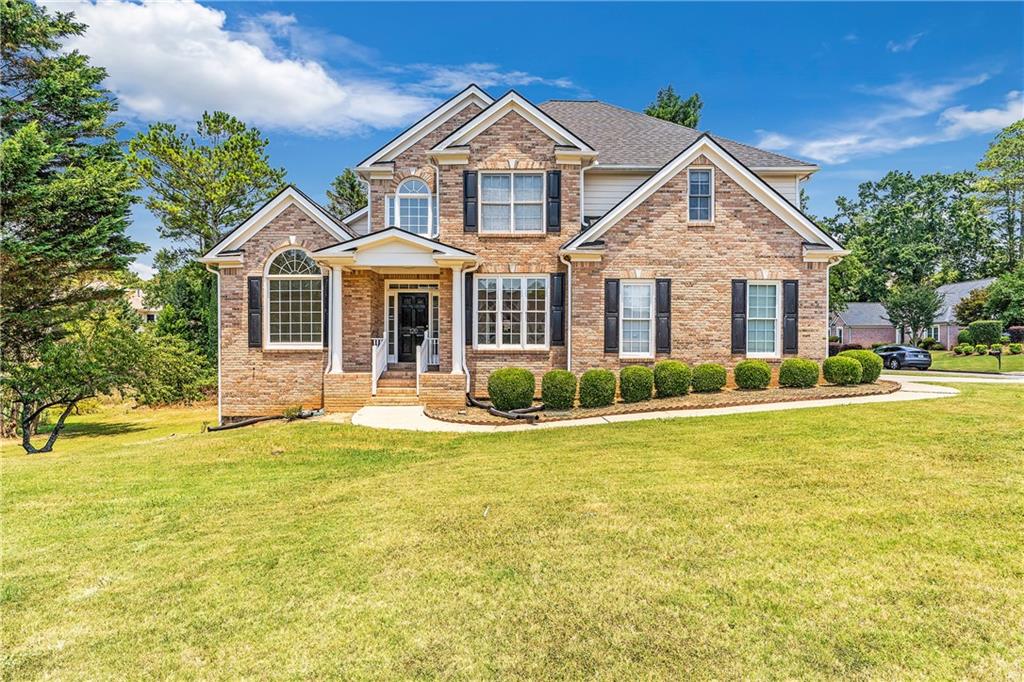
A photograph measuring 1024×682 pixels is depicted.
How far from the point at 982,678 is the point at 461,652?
295 centimetres

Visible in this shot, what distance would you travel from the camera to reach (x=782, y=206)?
14.4 m

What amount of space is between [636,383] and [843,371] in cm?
608

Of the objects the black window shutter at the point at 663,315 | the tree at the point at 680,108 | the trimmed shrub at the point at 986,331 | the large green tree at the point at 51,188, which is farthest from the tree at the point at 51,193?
the trimmed shrub at the point at 986,331

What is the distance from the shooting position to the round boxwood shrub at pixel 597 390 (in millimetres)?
12766

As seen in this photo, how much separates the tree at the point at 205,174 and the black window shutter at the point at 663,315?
24.3 metres

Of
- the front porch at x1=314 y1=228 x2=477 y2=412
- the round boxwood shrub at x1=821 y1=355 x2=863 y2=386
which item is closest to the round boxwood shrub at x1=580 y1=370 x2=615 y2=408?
the front porch at x1=314 y1=228 x2=477 y2=412

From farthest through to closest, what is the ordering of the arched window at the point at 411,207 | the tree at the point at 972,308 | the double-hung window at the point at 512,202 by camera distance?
the tree at the point at 972,308 < the arched window at the point at 411,207 < the double-hung window at the point at 512,202

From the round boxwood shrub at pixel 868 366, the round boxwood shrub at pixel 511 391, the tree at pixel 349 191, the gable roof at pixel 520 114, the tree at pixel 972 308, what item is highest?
the tree at pixel 349 191

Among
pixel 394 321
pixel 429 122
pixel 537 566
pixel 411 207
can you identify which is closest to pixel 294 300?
pixel 394 321

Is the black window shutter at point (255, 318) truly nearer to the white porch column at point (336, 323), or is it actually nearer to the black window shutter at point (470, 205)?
the white porch column at point (336, 323)

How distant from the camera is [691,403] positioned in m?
12.6

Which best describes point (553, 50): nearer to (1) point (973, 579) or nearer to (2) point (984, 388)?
(2) point (984, 388)

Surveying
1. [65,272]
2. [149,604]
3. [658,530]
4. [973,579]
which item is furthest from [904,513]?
[65,272]

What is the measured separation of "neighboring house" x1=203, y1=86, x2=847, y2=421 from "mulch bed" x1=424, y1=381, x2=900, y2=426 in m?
1.36
